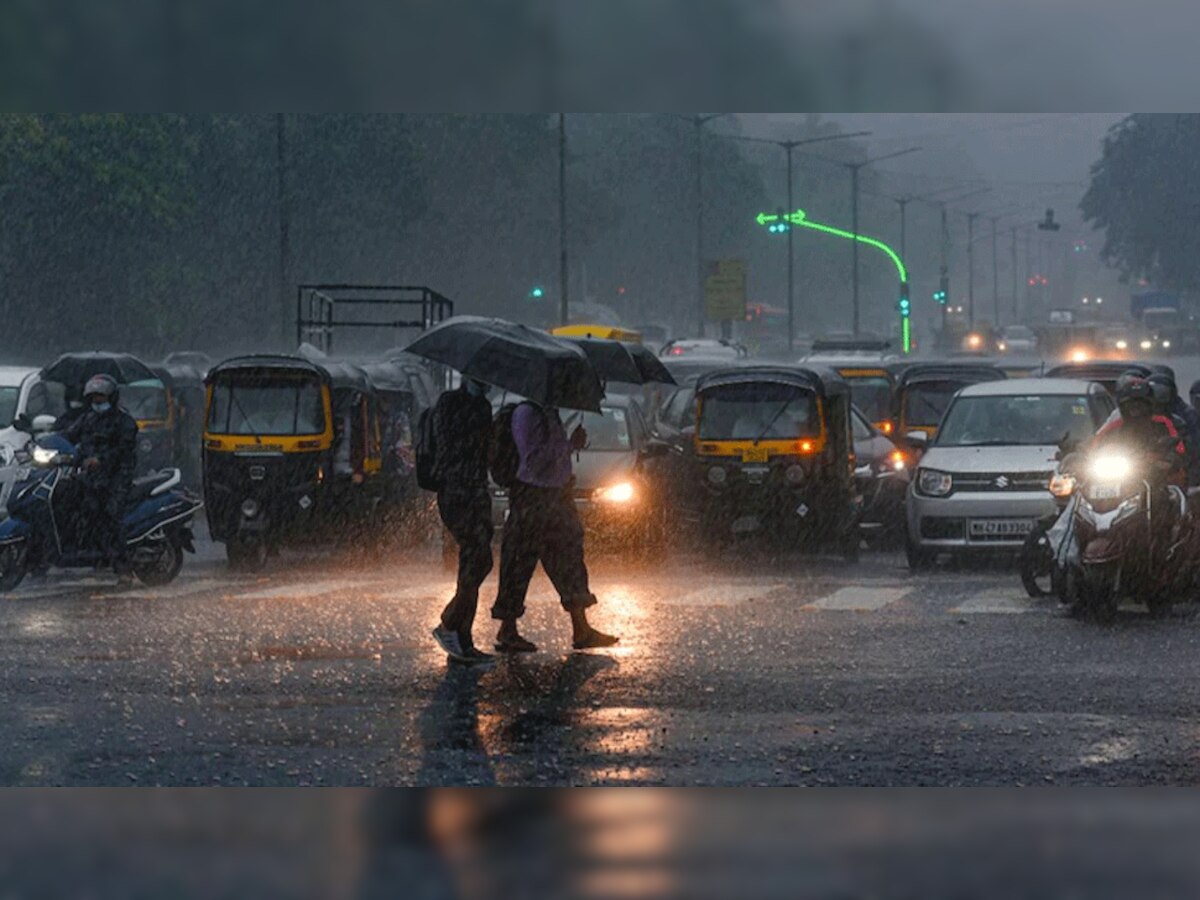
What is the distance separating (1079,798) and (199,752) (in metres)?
3.77

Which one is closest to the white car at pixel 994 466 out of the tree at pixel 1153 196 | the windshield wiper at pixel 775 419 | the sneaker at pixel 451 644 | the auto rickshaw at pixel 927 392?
the windshield wiper at pixel 775 419

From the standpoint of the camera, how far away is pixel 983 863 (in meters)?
8.19

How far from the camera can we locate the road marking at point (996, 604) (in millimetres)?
16953

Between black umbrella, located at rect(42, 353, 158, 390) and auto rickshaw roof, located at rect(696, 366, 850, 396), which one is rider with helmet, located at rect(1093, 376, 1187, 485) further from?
black umbrella, located at rect(42, 353, 158, 390)

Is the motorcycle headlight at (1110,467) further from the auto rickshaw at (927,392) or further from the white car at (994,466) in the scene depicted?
the auto rickshaw at (927,392)

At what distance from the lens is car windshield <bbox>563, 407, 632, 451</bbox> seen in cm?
2281

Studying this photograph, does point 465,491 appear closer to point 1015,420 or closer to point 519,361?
point 519,361

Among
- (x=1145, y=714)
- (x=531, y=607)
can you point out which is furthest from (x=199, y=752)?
(x=531, y=607)

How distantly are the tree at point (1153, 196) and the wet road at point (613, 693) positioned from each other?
69309 millimetres

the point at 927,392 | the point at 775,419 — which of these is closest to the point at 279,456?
the point at 775,419

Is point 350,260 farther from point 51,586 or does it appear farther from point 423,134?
point 51,586

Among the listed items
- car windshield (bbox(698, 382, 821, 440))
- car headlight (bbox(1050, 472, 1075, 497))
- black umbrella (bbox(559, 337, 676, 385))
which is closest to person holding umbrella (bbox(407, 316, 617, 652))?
black umbrella (bbox(559, 337, 676, 385))

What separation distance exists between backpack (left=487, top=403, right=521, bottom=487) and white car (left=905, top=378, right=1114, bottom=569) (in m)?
7.15

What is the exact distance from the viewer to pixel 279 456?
22531mm
